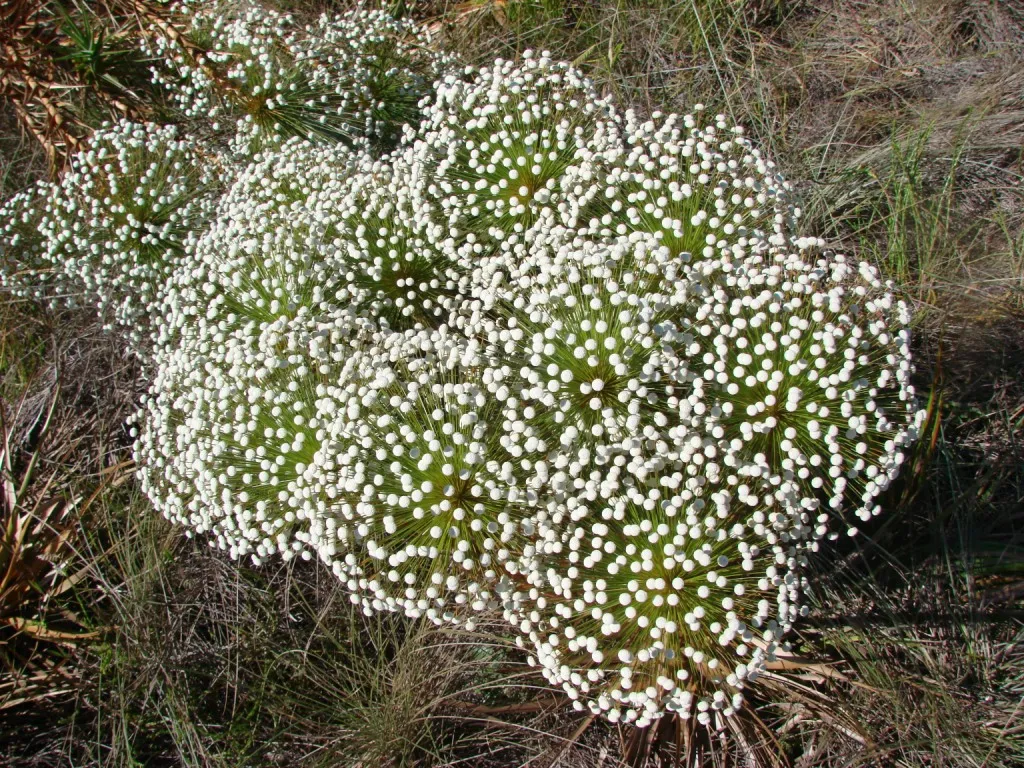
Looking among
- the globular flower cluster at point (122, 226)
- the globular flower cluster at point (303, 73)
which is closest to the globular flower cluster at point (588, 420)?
the globular flower cluster at point (122, 226)

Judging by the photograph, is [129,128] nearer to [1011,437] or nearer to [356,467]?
[356,467]

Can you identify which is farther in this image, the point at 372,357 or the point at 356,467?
the point at 372,357

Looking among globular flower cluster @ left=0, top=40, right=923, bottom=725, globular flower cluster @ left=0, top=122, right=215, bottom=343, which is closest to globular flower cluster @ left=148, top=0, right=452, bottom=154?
globular flower cluster @ left=0, top=122, right=215, bottom=343

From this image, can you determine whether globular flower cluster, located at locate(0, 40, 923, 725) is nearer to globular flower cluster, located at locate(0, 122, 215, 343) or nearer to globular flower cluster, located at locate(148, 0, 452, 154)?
globular flower cluster, located at locate(0, 122, 215, 343)

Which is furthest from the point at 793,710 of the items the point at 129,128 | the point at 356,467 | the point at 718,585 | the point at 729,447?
the point at 129,128

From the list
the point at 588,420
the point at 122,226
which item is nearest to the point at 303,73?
the point at 122,226

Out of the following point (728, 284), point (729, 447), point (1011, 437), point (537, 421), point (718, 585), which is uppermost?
point (728, 284)

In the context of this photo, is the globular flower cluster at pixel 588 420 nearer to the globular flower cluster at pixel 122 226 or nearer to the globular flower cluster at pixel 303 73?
the globular flower cluster at pixel 122 226
